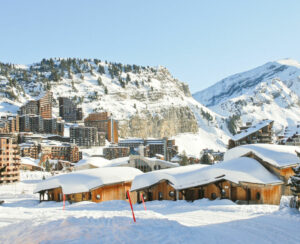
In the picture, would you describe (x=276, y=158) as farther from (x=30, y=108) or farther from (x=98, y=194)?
(x=30, y=108)

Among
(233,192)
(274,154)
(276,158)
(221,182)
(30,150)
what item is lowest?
(233,192)

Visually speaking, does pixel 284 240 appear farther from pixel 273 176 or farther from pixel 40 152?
pixel 40 152

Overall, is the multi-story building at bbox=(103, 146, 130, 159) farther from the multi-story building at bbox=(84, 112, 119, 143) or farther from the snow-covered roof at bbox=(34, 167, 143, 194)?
the snow-covered roof at bbox=(34, 167, 143, 194)

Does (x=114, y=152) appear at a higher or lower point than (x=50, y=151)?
lower

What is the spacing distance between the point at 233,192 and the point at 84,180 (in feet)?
62.1

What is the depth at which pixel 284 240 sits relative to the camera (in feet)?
45.3

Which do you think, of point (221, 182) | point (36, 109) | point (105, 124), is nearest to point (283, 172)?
point (221, 182)

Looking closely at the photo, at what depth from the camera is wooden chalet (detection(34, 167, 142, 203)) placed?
4206 centimetres

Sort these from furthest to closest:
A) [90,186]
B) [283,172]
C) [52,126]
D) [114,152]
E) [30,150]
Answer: [52,126] → [114,152] → [30,150] → [90,186] → [283,172]

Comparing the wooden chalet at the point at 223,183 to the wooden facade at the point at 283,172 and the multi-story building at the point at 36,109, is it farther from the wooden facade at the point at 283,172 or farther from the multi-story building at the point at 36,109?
the multi-story building at the point at 36,109

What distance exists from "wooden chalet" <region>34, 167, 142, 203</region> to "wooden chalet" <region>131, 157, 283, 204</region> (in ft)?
19.5

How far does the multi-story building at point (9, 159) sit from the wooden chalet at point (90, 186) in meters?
35.8

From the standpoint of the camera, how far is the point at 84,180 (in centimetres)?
4312

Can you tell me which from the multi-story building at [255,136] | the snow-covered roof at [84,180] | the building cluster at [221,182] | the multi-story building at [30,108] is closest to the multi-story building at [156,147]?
the multi-story building at [30,108]
